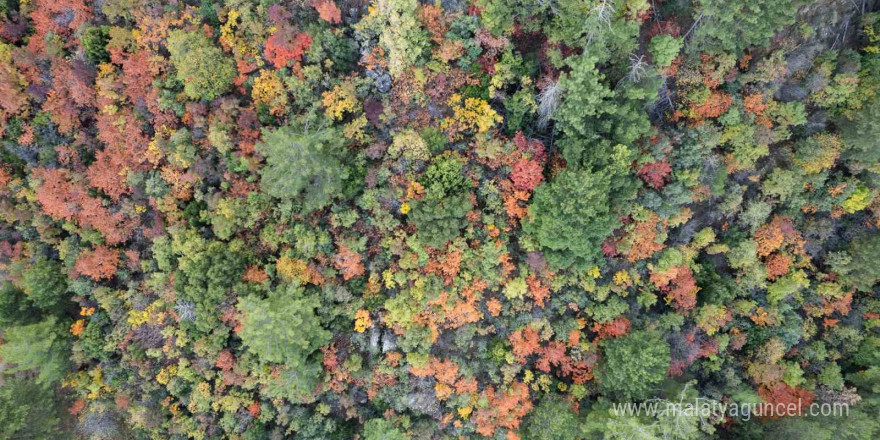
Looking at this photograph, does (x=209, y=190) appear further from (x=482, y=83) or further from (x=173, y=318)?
(x=482, y=83)

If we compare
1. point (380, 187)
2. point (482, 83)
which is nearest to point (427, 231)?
point (380, 187)

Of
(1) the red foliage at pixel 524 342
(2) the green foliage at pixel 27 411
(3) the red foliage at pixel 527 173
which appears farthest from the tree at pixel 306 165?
(2) the green foliage at pixel 27 411

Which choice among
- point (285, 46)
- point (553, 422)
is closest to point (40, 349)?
point (285, 46)

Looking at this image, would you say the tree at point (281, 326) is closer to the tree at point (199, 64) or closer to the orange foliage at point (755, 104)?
the tree at point (199, 64)

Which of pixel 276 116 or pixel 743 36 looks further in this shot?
pixel 276 116

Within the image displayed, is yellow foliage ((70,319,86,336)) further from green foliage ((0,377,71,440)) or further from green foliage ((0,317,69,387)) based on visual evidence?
green foliage ((0,377,71,440))

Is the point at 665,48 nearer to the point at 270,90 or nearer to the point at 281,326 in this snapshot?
the point at 270,90
